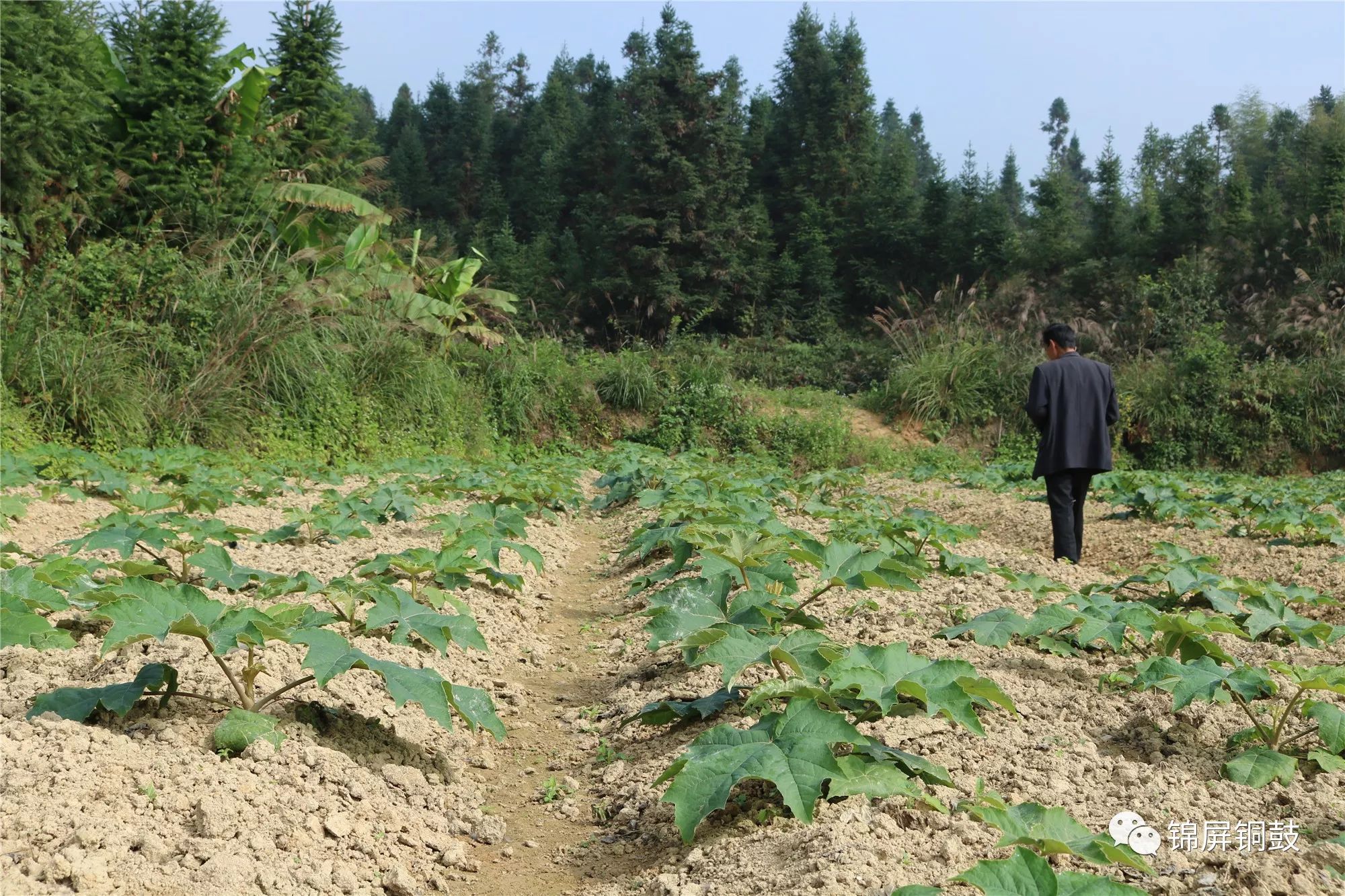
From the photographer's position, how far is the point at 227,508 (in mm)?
6715

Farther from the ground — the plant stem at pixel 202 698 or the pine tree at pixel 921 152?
the pine tree at pixel 921 152

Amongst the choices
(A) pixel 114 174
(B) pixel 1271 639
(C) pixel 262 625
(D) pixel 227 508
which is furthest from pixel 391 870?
(A) pixel 114 174

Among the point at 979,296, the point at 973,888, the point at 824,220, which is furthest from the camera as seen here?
the point at 824,220

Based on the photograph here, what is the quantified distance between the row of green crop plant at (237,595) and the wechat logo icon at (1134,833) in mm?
1573

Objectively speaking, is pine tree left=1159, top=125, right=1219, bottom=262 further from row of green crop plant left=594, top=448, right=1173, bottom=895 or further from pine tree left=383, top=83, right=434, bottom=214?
pine tree left=383, top=83, right=434, bottom=214

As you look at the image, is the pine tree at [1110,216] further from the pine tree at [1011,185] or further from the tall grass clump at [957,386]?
the pine tree at [1011,185]

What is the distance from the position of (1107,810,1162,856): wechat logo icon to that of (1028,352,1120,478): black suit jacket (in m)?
4.68

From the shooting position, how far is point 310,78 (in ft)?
65.3

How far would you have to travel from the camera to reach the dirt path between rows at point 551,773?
2.60m

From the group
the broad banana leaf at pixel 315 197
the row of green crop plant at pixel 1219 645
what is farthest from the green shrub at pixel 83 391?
the row of green crop plant at pixel 1219 645

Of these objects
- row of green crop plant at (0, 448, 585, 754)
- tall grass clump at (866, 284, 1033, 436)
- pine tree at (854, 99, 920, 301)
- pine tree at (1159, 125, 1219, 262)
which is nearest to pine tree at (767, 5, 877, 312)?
pine tree at (854, 99, 920, 301)

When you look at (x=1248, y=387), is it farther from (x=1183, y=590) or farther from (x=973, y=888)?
(x=973, y=888)

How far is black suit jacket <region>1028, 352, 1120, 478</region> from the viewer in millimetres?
6828

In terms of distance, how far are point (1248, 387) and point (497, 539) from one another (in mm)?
16684
